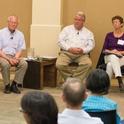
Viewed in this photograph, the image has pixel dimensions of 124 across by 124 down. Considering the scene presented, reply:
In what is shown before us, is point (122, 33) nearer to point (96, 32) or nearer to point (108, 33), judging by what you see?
point (108, 33)

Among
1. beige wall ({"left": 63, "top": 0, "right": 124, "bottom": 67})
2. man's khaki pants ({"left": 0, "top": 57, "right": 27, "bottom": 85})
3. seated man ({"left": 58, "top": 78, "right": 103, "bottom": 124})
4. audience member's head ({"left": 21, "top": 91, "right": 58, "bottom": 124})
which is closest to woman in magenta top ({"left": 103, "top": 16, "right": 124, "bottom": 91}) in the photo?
beige wall ({"left": 63, "top": 0, "right": 124, "bottom": 67})

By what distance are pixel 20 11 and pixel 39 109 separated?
20.3ft

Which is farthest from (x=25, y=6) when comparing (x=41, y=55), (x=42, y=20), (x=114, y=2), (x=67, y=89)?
(x=67, y=89)

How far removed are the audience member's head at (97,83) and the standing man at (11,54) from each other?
3652 mm

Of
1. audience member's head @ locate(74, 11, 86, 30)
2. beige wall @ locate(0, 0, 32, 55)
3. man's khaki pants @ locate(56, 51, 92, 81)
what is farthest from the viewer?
beige wall @ locate(0, 0, 32, 55)

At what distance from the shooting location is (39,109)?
1.76 meters

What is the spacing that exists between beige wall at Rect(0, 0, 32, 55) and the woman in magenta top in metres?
1.83

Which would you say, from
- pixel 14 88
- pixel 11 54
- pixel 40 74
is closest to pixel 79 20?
pixel 40 74

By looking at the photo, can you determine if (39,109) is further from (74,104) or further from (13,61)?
(13,61)

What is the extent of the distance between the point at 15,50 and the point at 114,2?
2.10m

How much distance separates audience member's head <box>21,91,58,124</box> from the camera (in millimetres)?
1752

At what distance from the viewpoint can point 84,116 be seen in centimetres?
215

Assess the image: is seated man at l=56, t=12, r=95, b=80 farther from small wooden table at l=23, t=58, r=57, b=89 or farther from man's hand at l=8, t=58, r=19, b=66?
man's hand at l=8, t=58, r=19, b=66

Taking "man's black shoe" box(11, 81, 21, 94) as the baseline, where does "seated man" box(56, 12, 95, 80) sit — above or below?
above
